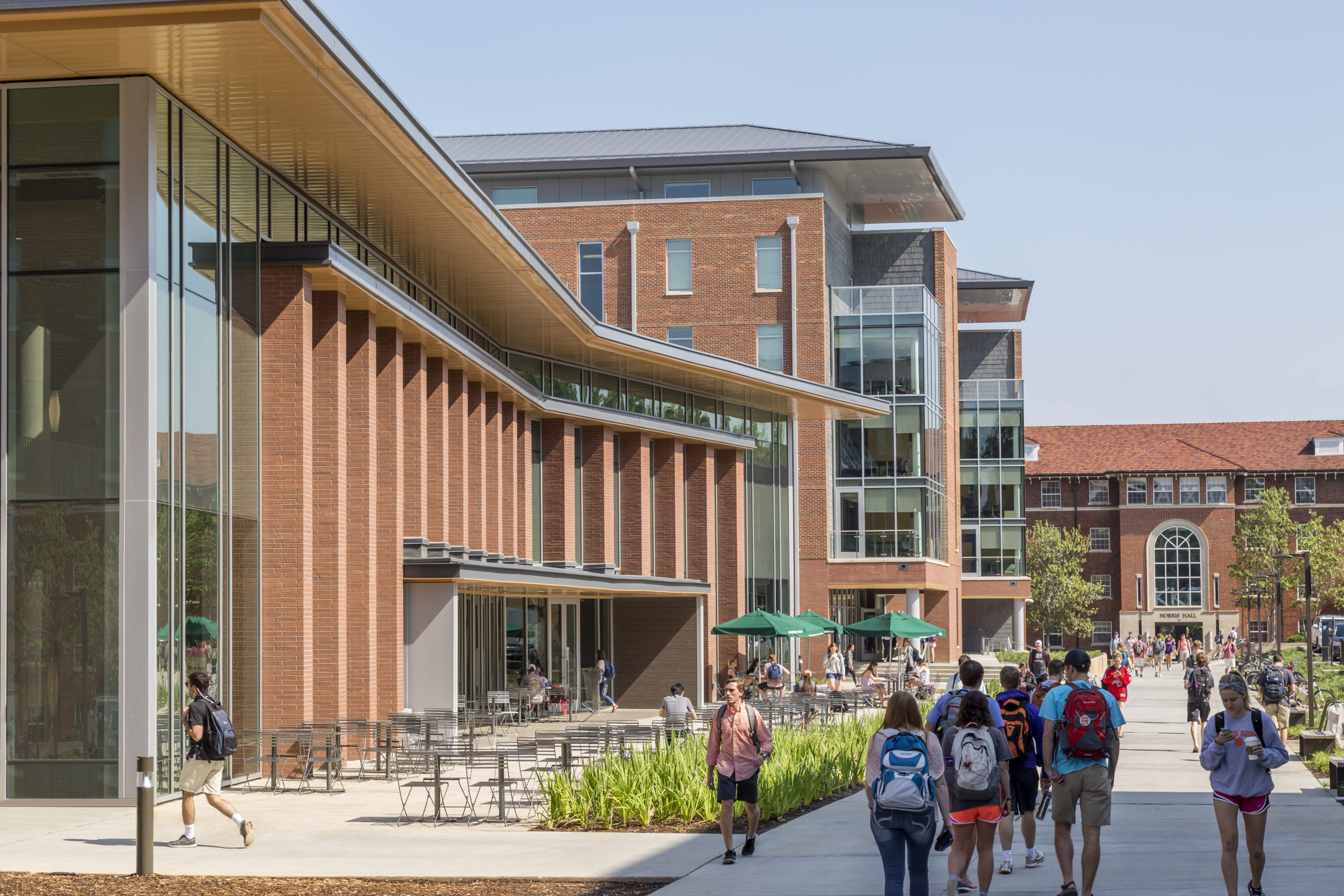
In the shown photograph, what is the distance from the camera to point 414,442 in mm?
26500

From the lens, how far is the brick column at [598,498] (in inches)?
1517

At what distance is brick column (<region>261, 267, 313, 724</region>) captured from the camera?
68.7 feet

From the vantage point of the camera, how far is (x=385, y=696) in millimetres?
23734

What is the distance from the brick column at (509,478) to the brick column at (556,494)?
2.32m

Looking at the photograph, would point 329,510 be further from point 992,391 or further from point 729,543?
point 992,391

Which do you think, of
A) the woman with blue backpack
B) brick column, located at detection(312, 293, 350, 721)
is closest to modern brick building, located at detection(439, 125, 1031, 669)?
brick column, located at detection(312, 293, 350, 721)

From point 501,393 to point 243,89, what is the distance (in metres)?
15.8

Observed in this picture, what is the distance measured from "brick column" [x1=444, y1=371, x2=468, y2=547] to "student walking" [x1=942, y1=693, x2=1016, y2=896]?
18.9 m

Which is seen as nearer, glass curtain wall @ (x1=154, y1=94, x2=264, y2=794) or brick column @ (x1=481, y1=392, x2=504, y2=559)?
glass curtain wall @ (x1=154, y1=94, x2=264, y2=794)

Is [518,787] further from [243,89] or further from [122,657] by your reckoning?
[243,89]

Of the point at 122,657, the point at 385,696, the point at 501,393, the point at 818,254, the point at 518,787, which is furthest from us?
the point at 818,254

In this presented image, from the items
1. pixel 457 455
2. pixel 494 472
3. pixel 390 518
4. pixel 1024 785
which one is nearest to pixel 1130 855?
pixel 1024 785

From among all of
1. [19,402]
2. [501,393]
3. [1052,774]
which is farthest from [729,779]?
[501,393]

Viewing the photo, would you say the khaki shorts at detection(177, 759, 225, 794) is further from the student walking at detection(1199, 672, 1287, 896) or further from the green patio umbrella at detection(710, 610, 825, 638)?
the green patio umbrella at detection(710, 610, 825, 638)
